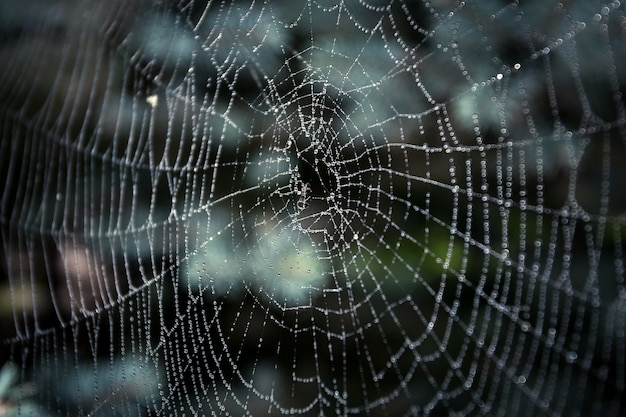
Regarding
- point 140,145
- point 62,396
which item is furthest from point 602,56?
point 62,396

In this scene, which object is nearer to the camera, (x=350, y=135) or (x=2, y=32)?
(x=2, y=32)

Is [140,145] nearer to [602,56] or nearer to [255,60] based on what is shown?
[255,60]

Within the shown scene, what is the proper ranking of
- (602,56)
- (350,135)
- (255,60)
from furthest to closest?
1. (255,60)
2. (350,135)
3. (602,56)

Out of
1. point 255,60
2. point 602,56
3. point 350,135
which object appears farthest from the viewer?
point 255,60

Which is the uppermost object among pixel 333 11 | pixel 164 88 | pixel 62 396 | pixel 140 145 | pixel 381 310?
pixel 333 11

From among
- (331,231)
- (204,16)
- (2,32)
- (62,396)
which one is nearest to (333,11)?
(204,16)

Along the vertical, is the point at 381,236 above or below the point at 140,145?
below
